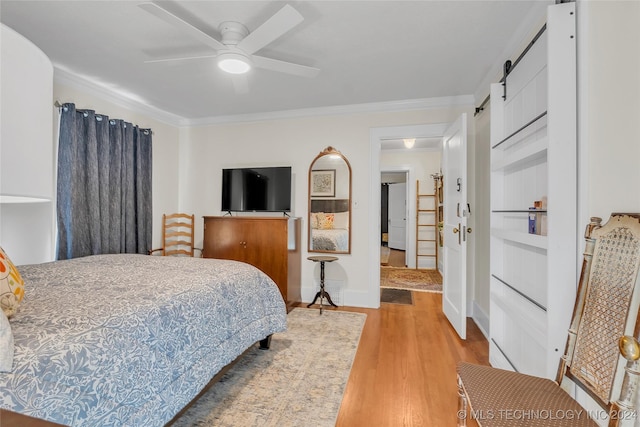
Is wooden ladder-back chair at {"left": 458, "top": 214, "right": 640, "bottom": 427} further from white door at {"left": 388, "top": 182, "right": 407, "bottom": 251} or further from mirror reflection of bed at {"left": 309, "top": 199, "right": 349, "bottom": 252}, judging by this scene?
white door at {"left": 388, "top": 182, "right": 407, "bottom": 251}

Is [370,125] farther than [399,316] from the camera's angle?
Yes

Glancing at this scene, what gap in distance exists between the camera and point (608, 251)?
109 cm

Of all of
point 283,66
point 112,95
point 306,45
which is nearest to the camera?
point 283,66

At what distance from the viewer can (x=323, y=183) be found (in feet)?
12.7

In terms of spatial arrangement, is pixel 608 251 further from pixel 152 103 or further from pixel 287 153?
pixel 152 103

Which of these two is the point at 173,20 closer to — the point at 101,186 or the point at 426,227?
the point at 101,186

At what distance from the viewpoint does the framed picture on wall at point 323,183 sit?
3.84 metres

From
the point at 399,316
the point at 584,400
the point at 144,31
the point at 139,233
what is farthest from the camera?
the point at 139,233

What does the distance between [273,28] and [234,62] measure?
0.51m

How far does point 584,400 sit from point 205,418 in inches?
72.4

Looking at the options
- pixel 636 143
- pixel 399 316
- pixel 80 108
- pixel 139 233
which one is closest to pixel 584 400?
pixel 636 143

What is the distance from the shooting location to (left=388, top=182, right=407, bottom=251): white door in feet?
25.1

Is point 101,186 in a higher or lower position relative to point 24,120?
higher

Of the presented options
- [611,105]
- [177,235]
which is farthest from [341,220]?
[611,105]
